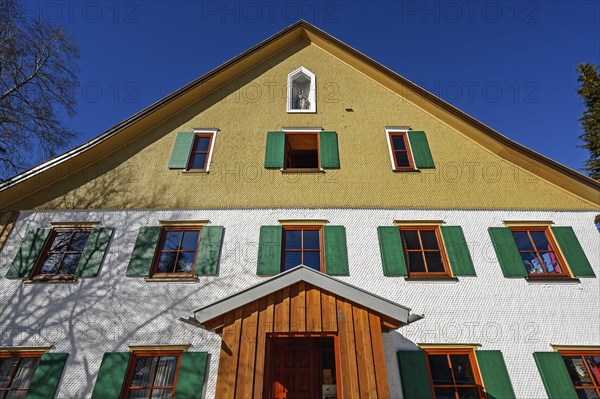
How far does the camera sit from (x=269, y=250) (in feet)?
23.5

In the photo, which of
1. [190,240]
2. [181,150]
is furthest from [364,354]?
[181,150]

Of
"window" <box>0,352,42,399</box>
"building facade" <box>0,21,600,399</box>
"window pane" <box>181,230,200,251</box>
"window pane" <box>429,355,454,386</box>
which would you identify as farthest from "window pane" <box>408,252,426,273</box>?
"window" <box>0,352,42,399</box>

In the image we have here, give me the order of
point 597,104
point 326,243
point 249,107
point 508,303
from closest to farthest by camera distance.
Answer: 1. point 508,303
2. point 326,243
3. point 249,107
4. point 597,104

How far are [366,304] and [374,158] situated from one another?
4.70m

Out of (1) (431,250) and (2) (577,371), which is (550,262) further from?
(1) (431,250)

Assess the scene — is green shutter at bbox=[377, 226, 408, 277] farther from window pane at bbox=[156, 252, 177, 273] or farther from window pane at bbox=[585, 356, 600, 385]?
window pane at bbox=[156, 252, 177, 273]

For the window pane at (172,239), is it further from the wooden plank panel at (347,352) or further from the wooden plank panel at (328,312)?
the wooden plank panel at (347,352)

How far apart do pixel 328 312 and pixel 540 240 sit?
6.00 meters

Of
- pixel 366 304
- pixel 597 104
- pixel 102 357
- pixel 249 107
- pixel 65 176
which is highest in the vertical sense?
pixel 597 104

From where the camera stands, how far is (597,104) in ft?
48.9

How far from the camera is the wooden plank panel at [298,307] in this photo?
199 inches

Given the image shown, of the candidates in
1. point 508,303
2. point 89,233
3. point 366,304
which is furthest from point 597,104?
point 89,233

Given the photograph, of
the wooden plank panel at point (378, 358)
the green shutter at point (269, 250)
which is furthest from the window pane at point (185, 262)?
the wooden plank panel at point (378, 358)

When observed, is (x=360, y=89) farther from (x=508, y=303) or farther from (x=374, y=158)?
(x=508, y=303)
